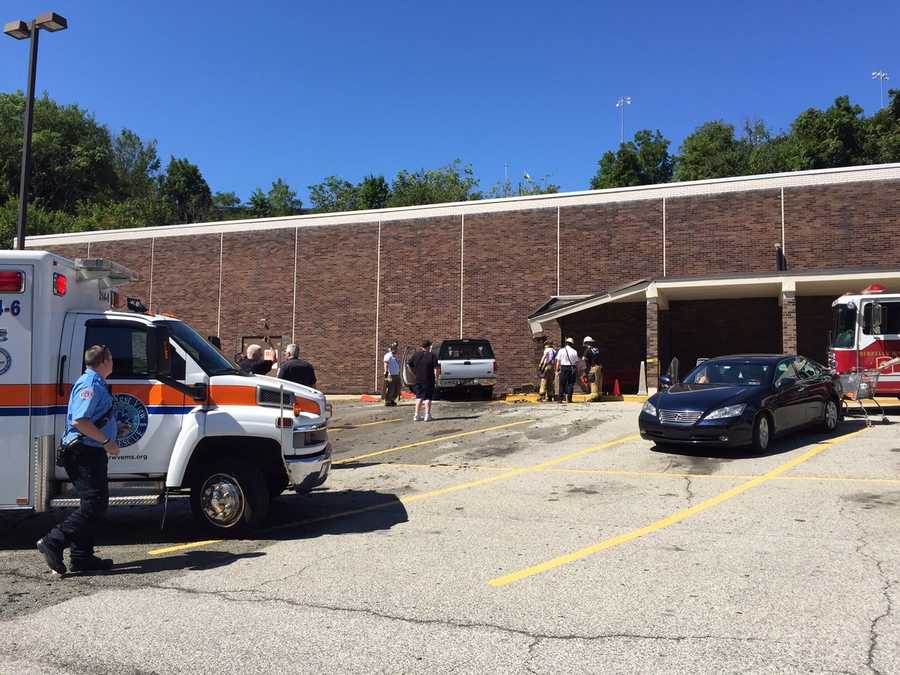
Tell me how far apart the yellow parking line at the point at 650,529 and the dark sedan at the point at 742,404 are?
736mm

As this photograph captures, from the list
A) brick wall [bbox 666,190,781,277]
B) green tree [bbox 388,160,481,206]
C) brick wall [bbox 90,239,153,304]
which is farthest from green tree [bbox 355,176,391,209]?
brick wall [bbox 666,190,781,277]

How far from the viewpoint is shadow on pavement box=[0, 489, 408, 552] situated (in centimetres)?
696

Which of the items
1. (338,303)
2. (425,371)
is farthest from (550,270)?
(425,371)

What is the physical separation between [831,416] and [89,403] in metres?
11.8

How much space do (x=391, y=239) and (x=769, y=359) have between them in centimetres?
2029

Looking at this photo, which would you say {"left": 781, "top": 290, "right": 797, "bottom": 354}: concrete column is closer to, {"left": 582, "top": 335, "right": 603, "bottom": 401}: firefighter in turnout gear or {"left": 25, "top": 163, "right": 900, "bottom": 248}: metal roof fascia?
{"left": 582, "top": 335, "right": 603, "bottom": 401}: firefighter in turnout gear

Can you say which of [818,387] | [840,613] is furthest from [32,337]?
[818,387]

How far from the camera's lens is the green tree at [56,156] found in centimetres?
5838

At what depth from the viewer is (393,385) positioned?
68.6 feet

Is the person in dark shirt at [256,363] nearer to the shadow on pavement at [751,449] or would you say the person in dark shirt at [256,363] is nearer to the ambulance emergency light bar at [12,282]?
the ambulance emergency light bar at [12,282]

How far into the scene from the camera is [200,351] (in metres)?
7.01

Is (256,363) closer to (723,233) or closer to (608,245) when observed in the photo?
(608,245)

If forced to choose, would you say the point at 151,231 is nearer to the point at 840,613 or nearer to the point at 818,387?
the point at 818,387

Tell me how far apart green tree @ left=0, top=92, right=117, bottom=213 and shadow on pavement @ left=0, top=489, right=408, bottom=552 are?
59.1 meters
